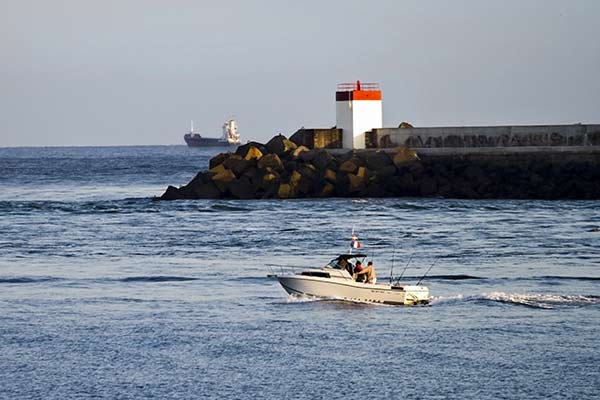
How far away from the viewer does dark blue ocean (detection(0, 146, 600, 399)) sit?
69.4 ft

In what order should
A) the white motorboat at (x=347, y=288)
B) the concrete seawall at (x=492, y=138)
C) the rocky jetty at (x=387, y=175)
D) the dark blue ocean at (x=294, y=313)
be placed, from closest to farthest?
1. the dark blue ocean at (x=294, y=313)
2. the white motorboat at (x=347, y=288)
3. the rocky jetty at (x=387, y=175)
4. the concrete seawall at (x=492, y=138)

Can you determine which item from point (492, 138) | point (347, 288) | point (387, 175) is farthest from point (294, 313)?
point (492, 138)

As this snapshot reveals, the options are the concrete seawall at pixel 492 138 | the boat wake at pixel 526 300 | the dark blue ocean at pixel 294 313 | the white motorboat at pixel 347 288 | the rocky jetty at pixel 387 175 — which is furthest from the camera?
the concrete seawall at pixel 492 138

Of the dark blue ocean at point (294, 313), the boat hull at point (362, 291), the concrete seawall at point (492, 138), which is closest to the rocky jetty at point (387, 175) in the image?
the concrete seawall at point (492, 138)

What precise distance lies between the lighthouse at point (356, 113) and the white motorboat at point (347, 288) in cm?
3155

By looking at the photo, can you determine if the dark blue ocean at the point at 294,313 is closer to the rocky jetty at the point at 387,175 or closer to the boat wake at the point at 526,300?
the boat wake at the point at 526,300

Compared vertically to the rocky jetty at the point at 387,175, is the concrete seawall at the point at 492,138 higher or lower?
higher

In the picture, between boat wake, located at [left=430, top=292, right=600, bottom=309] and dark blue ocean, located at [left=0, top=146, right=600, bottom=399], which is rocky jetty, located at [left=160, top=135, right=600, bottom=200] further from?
boat wake, located at [left=430, top=292, right=600, bottom=309]

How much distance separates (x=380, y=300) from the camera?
90.5 ft

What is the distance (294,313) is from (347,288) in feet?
4.64

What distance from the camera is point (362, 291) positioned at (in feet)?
90.2

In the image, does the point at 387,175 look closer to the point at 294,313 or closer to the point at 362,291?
the point at 362,291

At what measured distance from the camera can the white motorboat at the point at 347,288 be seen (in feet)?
90.1

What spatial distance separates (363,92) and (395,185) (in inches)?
276
